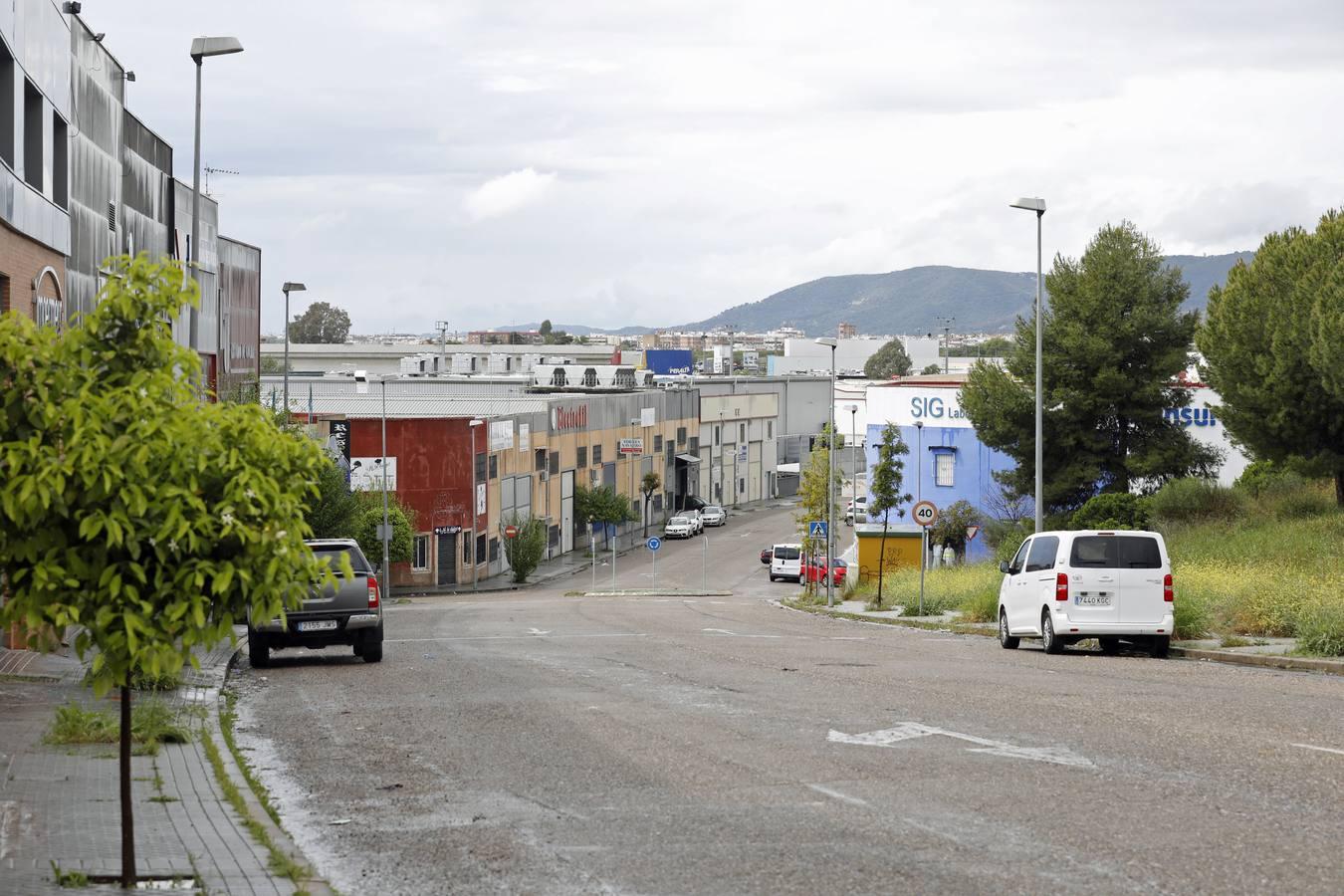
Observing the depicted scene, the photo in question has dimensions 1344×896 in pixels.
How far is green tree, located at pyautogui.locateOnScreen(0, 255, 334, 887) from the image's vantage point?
7.55m

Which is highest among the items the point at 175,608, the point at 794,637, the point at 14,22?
the point at 14,22

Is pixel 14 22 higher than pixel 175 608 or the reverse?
higher

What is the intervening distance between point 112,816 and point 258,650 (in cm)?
1108

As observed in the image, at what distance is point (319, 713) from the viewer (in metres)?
16.0

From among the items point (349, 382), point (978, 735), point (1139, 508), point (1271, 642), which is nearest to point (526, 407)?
point (349, 382)

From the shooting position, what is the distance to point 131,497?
7.57 meters

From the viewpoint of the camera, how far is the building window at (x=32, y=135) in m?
23.5

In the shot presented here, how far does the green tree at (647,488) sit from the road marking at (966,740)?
90.3 m

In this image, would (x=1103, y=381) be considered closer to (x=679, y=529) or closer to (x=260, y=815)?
(x=679, y=529)

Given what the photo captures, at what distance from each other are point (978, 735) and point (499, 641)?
14.2 meters

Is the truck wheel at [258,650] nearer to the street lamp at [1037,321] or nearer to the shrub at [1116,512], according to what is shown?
the street lamp at [1037,321]

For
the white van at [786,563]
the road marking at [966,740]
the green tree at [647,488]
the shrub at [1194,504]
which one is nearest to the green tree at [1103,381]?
the shrub at [1194,504]

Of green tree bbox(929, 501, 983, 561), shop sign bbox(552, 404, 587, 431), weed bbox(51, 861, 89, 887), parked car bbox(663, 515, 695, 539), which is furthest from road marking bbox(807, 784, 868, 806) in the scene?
parked car bbox(663, 515, 695, 539)

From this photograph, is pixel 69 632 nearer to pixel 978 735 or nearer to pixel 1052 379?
pixel 978 735
